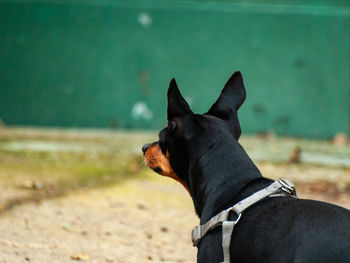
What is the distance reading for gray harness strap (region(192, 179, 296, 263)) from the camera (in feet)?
8.11

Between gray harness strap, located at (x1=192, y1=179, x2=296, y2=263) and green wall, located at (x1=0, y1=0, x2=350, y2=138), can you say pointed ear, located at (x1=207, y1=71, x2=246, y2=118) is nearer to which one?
gray harness strap, located at (x1=192, y1=179, x2=296, y2=263)

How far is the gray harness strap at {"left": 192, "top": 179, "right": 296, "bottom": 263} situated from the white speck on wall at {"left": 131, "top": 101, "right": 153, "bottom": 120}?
631cm

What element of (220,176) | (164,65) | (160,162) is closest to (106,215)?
(160,162)

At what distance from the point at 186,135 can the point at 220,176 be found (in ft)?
0.92

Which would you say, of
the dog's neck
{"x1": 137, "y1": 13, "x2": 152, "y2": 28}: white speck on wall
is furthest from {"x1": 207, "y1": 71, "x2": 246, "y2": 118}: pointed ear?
{"x1": 137, "y1": 13, "x2": 152, "y2": 28}: white speck on wall

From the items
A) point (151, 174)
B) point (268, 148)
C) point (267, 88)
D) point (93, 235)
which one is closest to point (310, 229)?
point (93, 235)

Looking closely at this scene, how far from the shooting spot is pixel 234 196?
8.66ft

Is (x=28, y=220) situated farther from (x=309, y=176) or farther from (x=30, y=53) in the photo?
(x=30, y=53)

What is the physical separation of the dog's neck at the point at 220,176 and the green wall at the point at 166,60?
6.03 meters

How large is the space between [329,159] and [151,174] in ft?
8.39

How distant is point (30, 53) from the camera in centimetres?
902

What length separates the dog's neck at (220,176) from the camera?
8.72 feet

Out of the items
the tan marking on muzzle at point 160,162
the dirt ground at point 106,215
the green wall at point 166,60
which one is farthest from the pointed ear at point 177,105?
the green wall at point 166,60

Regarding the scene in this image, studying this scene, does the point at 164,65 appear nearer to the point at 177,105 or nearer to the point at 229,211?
the point at 177,105
